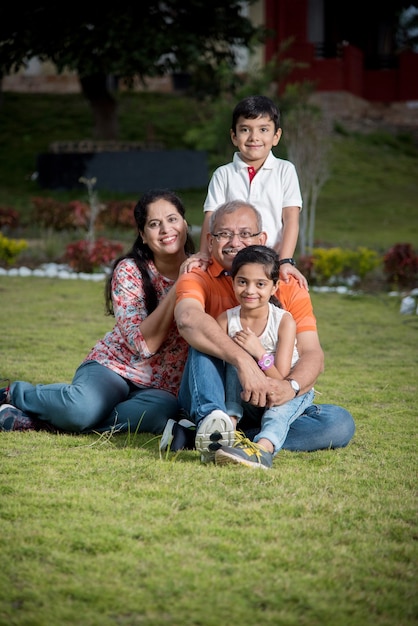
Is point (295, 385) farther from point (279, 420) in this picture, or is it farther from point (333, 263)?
point (333, 263)

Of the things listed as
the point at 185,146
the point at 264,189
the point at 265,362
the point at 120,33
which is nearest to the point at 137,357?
the point at 265,362

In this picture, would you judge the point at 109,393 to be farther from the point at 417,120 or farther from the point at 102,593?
the point at 417,120

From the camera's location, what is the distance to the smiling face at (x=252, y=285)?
144 inches

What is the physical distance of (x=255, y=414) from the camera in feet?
12.7

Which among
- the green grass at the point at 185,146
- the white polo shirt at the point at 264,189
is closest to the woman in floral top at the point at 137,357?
the white polo shirt at the point at 264,189

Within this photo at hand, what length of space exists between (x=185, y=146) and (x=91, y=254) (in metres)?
9.84

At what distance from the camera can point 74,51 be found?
51.8 feet

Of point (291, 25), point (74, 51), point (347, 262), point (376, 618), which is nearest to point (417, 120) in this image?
point (291, 25)

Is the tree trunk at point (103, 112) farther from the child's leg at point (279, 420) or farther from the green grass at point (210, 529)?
the child's leg at point (279, 420)

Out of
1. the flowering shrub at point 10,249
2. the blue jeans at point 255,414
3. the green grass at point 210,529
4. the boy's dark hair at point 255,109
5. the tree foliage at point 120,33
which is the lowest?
the green grass at point 210,529

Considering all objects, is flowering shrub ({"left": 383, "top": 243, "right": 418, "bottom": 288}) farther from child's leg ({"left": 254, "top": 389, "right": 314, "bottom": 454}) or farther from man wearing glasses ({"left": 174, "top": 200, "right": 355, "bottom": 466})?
child's leg ({"left": 254, "top": 389, "right": 314, "bottom": 454})

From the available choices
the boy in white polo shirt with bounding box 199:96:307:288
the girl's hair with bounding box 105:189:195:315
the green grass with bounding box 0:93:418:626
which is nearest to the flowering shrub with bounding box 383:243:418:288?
the green grass with bounding box 0:93:418:626

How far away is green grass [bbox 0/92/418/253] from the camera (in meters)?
15.8

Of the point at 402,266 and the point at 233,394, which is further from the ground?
the point at 402,266
